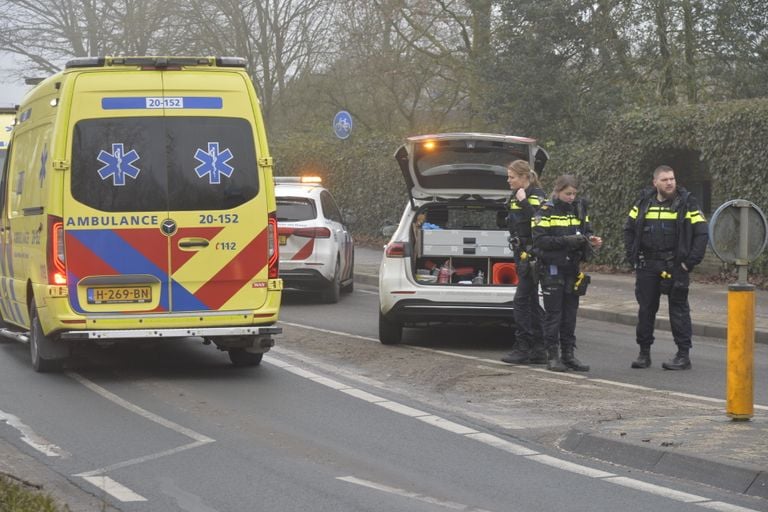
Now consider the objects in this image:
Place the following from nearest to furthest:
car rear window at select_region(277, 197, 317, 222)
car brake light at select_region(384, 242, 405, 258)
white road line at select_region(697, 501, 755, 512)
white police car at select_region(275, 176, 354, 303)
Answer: white road line at select_region(697, 501, 755, 512)
car brake light at select_region(384, 242, 405, 258)
white police car at select_region(275, 176, 354, 303)
car rear window at select_region(277, 197, 317, 222)

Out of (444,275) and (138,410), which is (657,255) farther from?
(138,410)

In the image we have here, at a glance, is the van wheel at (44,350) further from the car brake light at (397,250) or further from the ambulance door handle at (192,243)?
the car brake light at (397,250)

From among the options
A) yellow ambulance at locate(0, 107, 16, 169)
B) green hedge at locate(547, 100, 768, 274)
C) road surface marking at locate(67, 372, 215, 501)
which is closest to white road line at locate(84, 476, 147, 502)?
road surface marking at locate(67, 372, 215, 501)

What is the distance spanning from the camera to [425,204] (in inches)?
553

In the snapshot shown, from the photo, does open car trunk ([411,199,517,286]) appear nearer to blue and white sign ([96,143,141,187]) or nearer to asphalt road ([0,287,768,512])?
asphalt road ([0,287,768,512])

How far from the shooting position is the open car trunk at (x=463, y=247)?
14023 millimetres

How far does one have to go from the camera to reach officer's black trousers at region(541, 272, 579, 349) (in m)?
11.9

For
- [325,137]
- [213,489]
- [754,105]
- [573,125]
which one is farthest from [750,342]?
[325,137]

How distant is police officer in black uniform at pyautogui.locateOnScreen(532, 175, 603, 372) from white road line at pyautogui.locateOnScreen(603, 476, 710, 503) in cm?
453

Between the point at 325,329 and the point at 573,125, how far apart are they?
14.1 m

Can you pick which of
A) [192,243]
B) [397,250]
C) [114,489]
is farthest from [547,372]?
[114,489]

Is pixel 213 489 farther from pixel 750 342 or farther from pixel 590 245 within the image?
pixel 590 245

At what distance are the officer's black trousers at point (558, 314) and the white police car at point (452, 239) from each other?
48.4 inches

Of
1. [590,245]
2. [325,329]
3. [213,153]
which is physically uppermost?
[213,153]
